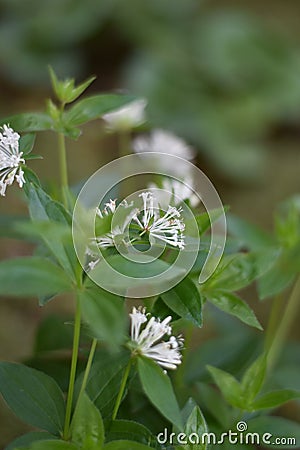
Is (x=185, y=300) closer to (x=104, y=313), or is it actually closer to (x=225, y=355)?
(x=104, y=313)

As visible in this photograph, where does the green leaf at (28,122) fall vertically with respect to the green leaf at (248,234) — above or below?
below

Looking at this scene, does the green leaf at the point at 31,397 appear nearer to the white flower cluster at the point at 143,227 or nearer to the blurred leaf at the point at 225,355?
the white flower cluster at the point at 143,227

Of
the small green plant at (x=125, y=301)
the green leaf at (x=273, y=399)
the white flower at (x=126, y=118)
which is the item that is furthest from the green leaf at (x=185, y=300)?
the white flower at (x=126, y=118)

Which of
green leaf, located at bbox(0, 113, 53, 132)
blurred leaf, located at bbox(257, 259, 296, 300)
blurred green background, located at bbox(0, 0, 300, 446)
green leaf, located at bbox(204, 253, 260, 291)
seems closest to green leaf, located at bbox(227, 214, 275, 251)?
blurred leaf, located at bbox(257, 259, 296, 300)

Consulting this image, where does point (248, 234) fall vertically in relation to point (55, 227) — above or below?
above

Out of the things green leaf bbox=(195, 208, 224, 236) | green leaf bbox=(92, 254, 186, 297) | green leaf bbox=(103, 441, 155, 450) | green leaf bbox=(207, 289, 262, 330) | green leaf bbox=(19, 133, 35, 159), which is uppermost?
green leaf bbox=(19, 133, 35, 159)

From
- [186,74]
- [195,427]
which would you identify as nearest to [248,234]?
[195,427]

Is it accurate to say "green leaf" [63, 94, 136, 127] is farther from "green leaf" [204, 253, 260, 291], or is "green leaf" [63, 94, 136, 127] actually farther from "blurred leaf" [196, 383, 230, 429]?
"blurred leaf" [196, 383, 230, 429]
